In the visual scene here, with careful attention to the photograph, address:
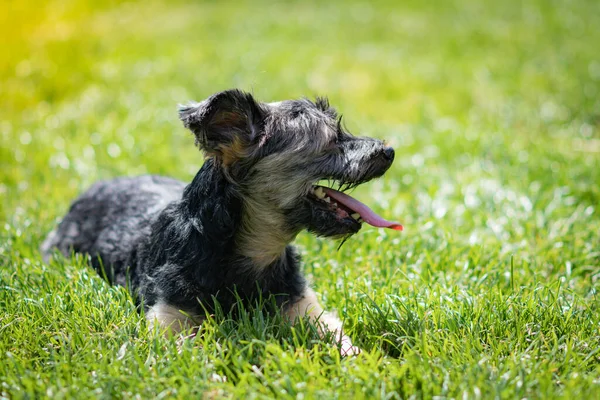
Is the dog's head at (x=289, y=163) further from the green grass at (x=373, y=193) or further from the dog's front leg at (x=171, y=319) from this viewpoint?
the dog's front leg at (x=171, y=319)

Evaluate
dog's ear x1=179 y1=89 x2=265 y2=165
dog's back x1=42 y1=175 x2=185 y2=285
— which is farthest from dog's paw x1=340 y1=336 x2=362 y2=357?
dog's back x1=42 y1=175 x2=185 y2=285

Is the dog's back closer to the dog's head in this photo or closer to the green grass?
the green grass

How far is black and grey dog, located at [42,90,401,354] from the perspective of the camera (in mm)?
3744

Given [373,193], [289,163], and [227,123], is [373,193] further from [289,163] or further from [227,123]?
[227,123]

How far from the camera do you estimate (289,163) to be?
3752 mm

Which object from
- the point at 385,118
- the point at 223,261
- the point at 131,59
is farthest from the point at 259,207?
the point at 131,59

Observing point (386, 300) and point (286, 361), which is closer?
point (286, 361)

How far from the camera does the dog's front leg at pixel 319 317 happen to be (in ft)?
12.0

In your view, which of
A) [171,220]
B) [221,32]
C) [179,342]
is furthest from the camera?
[221,32]

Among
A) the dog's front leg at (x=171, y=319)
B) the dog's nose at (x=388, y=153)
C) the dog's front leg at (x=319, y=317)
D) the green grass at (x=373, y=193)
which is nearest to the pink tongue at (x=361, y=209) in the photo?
the dog's nose at (x=388, y=153)

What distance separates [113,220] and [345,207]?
7.25 feet

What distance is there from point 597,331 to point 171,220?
279 cm

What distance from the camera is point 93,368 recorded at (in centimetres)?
324

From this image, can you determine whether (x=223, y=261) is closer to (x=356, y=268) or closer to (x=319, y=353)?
(x=319, y=353)
